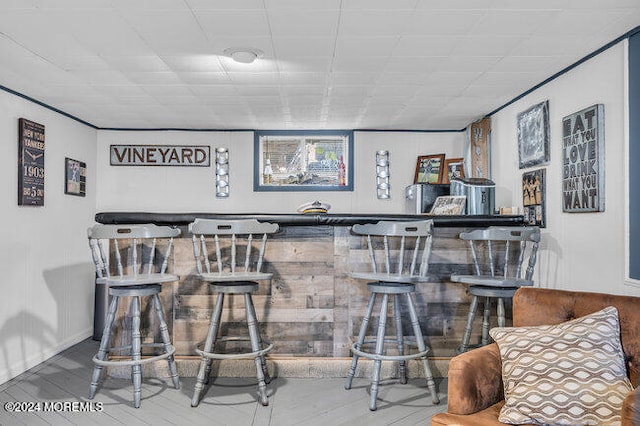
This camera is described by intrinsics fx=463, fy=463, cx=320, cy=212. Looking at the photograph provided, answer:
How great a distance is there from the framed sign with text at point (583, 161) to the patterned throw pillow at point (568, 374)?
173cm

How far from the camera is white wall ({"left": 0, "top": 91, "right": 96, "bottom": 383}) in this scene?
13.0 ft

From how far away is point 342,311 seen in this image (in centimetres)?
349

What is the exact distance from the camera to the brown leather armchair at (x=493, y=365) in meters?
1.72

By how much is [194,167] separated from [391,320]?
3717mm

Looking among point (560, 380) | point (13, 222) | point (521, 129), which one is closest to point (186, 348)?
point (13, 222)

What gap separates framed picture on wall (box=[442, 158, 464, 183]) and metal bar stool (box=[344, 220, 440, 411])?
2.80 meters

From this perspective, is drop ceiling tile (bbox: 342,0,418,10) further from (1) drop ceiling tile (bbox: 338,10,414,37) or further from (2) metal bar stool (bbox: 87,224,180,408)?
(2) metal bar stool (bbox: 87,224,180,408)

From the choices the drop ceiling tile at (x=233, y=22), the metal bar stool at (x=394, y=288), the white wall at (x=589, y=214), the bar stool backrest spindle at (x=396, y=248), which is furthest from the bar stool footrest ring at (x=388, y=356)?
the drop ceiling tile at (x=233, y=22)

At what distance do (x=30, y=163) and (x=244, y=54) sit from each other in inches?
97.3

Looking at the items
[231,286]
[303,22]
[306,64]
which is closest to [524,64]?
[306,64]

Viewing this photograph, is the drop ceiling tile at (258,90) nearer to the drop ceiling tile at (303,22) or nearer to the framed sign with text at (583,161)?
the drop ceiling tile at (303,22)

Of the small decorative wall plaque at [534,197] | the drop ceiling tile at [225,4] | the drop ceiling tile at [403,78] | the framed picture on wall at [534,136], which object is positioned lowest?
the small decorative wall plaque at [534,197]

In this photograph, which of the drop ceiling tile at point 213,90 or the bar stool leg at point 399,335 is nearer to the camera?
the bar stool leg at point 399,335

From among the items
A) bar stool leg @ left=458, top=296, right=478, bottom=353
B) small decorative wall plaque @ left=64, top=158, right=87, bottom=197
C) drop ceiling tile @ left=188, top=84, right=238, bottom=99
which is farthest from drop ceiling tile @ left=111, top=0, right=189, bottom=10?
small decorative wall plaque @ left=64, top=158, right=87, bottom=197
